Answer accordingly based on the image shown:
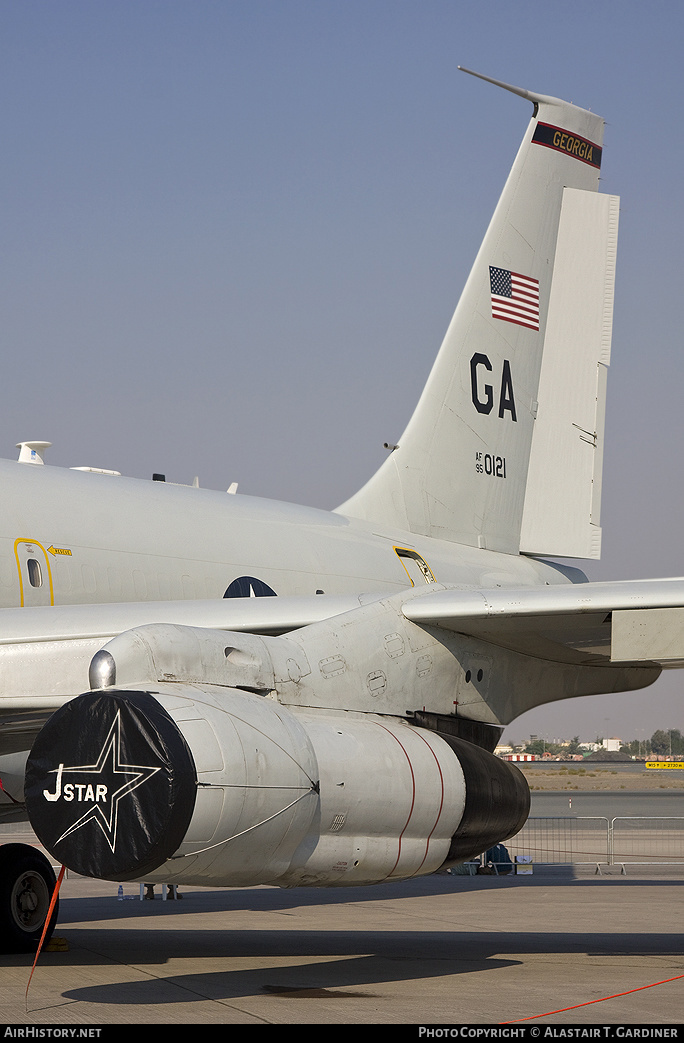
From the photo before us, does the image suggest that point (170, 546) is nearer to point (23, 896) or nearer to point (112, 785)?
point (23, 896)

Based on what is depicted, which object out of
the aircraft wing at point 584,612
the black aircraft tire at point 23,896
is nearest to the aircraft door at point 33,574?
the black aircraft tire at point 23,896

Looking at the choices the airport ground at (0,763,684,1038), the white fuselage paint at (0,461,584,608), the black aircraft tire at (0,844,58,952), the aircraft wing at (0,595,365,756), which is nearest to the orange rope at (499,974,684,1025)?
the airport ground at (0,763,684,1038)

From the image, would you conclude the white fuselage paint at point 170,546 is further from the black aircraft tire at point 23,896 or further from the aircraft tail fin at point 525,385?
the black aircraft tire at point 23,896

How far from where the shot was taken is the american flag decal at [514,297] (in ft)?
49.1

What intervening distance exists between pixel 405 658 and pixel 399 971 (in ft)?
7.24

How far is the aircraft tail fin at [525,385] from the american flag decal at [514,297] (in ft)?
0.05

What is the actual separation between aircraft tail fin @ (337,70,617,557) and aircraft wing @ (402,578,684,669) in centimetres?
582

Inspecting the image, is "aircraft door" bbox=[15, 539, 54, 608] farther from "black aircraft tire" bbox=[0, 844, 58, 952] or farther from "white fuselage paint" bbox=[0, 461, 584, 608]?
"black aircraft tire" bbox=[0, 844, 58, 952]

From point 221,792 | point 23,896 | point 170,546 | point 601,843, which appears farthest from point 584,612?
point 601,843

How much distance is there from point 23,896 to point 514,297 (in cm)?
902

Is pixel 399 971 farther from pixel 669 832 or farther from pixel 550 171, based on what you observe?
pixel 669 832

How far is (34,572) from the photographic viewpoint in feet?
30.7

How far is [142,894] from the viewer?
15.7m

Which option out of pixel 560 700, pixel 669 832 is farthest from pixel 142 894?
pixel 669 832
